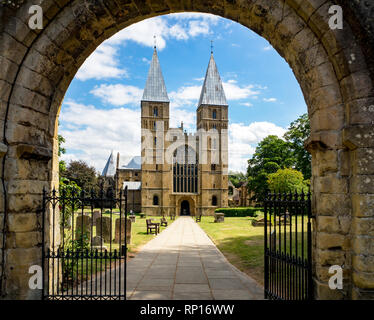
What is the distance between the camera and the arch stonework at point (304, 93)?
4.20 meters

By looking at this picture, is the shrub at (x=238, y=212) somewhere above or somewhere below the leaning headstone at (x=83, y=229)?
below

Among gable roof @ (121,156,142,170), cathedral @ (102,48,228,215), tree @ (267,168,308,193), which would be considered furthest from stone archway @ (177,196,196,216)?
tree @ (267,168,308,193)

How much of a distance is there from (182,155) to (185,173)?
10.7 feet

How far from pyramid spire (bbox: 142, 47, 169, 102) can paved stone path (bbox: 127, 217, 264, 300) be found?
4307 cm

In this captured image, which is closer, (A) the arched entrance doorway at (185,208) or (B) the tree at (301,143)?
(B) the tree at (301,143)

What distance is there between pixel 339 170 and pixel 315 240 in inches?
47.1

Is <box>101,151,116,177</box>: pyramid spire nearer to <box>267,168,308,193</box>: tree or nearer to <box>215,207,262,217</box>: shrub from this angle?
<box>215,207,262,217</box>: shrub

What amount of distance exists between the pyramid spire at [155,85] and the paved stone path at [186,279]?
43065mm

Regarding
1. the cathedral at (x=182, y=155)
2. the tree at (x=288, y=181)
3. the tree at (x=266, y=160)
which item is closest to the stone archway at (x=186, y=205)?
the cathedral at (x=182, y=155)

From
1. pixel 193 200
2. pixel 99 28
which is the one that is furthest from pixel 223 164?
pixel 99 28

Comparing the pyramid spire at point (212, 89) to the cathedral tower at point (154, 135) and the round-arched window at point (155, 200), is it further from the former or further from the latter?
the round-arched window at point (155, 200)

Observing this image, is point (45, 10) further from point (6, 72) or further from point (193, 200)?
point (193, 200)

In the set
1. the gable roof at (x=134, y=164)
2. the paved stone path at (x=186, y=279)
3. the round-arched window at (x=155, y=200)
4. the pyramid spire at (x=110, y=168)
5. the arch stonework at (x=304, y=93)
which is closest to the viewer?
the arch stonework at (x=304, y=93)
